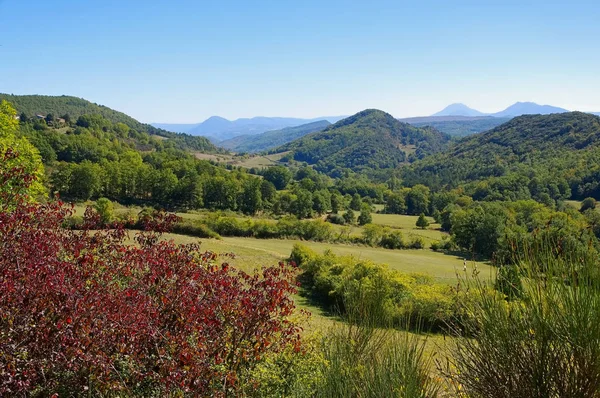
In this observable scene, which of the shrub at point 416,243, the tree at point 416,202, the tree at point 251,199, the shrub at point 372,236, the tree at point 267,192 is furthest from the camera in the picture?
the tree at point 416,202

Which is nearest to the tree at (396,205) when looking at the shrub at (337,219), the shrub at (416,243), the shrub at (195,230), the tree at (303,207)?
the shrub at (337,219)

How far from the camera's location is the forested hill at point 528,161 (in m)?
93.9

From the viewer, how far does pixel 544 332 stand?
10.00 ft

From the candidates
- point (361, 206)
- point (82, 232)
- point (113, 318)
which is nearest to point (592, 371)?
point (113, 318)

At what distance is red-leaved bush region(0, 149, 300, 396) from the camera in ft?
12.7

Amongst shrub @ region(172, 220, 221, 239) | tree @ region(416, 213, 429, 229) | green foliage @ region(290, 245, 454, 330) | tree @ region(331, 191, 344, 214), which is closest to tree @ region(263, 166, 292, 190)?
tree @ region(331, 191, 344, 214)

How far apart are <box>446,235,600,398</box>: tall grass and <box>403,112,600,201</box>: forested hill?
99.5m

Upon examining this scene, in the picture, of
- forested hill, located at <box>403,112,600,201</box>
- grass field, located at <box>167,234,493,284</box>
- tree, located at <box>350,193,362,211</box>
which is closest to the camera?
grass field, located at <box>167,234,493,284</box>

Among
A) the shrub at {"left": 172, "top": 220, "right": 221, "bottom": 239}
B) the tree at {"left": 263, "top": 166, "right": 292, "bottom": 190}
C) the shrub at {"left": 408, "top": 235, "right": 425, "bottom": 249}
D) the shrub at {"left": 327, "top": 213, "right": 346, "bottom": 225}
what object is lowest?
the shrub at {"left": 408, "top": 235, "right": 425, "bottom": 249}

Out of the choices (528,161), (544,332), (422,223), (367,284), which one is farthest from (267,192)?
(528,161)

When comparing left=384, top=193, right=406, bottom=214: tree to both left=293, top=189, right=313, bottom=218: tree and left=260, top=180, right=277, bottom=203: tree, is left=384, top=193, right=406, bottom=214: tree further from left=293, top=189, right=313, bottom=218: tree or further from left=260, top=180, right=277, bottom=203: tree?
left=260, top=180, right=277, bottom=203: tree

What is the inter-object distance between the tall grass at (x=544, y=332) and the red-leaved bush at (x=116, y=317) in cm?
258

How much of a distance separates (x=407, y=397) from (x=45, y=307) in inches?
152

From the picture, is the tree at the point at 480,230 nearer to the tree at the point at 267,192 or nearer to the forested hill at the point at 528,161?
the tree at the point at 267,192
